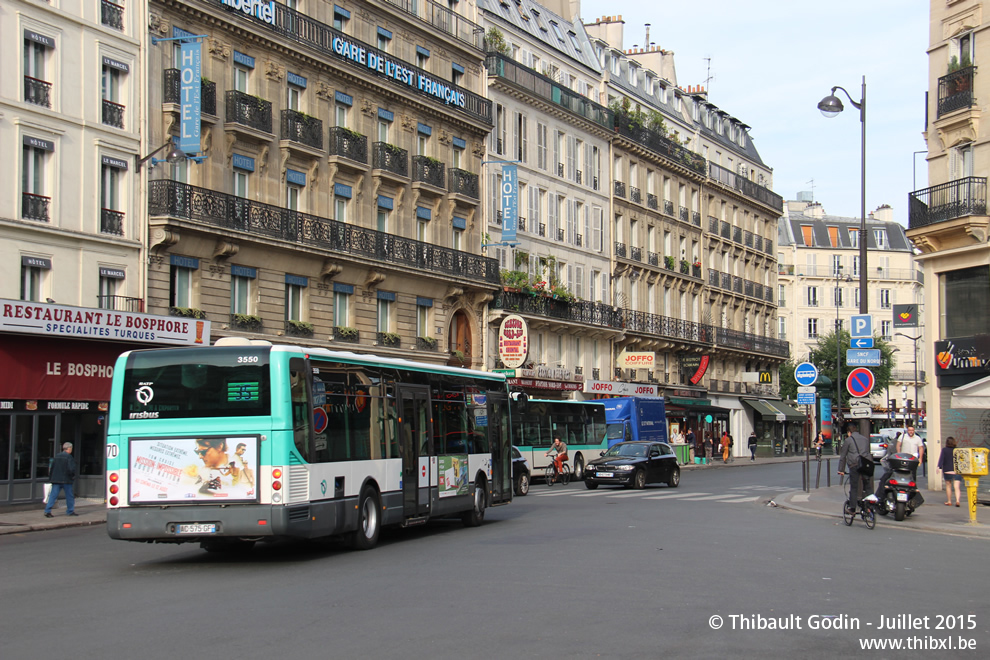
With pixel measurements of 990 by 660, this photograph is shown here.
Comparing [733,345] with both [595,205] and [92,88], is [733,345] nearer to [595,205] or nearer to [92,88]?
[595,205]

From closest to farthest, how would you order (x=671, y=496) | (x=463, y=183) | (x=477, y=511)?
(x=477, y=511)
(x=671, y=496)
(x=463, y=183)

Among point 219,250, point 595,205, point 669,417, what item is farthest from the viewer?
point 669,417

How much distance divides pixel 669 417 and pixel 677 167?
14226 mm

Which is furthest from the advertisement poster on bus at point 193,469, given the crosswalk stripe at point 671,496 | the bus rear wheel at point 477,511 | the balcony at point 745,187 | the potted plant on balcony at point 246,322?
the balcony at point 745,187

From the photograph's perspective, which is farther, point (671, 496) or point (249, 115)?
point (249, 115)

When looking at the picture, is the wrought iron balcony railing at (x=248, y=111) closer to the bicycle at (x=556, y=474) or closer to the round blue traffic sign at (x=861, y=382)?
the bicycle at (x=556, y=474)

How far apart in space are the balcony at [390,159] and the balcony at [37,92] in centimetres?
1295

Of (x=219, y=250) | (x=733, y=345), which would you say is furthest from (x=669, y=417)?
(x=219, y=250)

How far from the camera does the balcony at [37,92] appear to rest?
27484 millimetres

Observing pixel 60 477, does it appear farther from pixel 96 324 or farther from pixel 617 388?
pixel 617 388

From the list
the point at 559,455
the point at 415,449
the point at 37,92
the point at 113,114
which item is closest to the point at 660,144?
the point at 559,455

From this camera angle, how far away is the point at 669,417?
202ft

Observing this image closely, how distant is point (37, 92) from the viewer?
27.7 metres

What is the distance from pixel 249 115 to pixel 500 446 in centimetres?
1601
